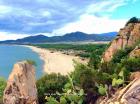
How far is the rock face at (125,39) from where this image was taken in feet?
165

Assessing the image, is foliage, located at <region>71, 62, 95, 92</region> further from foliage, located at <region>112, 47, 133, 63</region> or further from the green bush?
foliage, located at <region>112, 47, 133, 63</region>

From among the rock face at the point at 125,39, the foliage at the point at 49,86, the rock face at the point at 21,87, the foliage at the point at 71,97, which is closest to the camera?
the foliage at the point at 71,97

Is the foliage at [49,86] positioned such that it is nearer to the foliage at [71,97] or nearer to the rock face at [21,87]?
the rock face at [21,87]

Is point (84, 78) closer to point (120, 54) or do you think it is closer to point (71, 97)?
point (71, 97)

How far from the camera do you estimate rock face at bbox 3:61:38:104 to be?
3538 cm

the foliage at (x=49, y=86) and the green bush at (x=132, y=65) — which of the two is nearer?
the green bush at (x=132, y=65)

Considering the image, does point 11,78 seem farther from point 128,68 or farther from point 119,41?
point 119,41

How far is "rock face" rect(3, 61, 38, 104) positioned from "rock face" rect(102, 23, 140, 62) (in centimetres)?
1508

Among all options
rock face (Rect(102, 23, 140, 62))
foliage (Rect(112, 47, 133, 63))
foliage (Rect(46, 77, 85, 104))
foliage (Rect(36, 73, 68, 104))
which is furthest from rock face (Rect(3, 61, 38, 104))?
rock face (Rect(102, 23, 140, 62))

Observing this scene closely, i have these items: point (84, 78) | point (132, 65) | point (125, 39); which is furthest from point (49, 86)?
point (125, 39)

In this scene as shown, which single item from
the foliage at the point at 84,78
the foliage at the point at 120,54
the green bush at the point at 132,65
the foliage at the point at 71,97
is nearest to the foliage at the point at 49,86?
the foliage at the point at 84,78

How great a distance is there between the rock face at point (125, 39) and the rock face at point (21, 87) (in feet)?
49.5

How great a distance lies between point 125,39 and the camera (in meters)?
51.6

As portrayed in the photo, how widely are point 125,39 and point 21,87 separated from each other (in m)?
19.4
